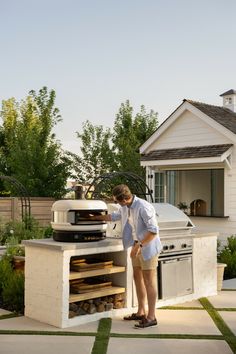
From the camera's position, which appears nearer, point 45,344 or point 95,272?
point 45,344

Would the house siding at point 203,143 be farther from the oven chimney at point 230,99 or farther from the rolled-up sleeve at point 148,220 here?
the rolled-up sleeve at point 148,220

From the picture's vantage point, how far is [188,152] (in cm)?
1556

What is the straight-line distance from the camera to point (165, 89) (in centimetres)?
1753

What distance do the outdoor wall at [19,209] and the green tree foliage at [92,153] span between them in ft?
15.9

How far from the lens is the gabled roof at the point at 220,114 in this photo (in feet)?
50.0

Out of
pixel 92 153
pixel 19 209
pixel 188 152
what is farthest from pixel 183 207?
pixel 92 153

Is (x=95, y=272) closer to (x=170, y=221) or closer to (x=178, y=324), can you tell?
(x=178, y=324)

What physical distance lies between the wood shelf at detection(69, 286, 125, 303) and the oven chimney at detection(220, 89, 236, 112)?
11017mm

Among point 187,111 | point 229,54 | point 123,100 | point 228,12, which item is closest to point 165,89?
point 187,111

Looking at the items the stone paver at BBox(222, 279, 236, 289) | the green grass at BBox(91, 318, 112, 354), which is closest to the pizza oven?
the green grass at BBox(91, 318, 112, 354)

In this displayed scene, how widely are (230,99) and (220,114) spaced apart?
1845 mm

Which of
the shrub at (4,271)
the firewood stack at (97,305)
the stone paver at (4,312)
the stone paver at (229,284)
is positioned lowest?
the stone paver at (4,312)

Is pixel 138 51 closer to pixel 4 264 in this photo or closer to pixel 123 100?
pixel 4 264

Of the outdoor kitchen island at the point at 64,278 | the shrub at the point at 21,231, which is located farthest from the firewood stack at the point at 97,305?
the shrub at the point at 21,231
